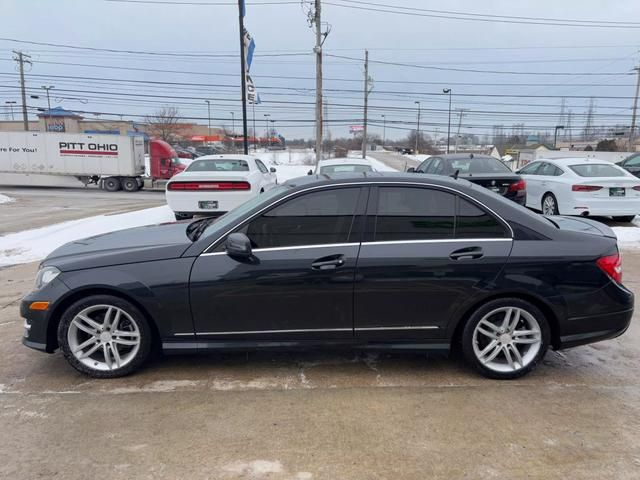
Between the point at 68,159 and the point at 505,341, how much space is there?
81.3 ft

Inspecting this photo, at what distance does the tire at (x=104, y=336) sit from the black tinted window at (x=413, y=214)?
6.35ft

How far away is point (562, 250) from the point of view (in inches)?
142

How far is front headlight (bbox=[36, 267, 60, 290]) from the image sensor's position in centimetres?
365

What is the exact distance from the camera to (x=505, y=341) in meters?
3.69

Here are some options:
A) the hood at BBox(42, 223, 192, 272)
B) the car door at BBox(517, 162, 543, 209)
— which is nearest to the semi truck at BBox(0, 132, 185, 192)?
the car door at BBox(517, 162, 543, 209)

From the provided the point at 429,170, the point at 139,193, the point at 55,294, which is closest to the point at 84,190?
the point at 139,193

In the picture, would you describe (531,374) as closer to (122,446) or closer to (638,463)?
(638,463)

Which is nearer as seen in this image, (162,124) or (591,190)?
(591,190)

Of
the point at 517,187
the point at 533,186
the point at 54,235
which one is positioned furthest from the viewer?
the point at 533,186

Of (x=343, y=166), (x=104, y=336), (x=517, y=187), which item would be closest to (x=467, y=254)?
(x=104, y=336)

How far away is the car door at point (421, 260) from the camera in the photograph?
3.55 metres

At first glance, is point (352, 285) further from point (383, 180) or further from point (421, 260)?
point (383, 180)

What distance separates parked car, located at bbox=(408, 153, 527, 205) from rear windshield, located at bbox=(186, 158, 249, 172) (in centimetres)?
460

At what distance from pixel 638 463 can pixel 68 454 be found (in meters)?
3.25
